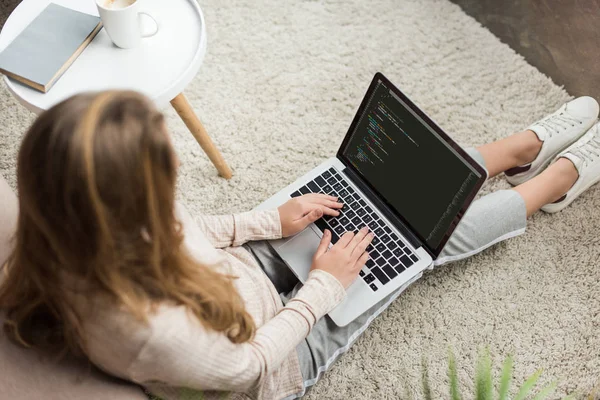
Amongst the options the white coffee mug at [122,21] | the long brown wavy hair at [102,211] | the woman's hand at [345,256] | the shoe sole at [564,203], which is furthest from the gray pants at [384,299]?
the white coffee mug at [122,21]

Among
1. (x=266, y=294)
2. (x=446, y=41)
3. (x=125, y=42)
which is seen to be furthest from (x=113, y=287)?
Answer: (x=446, y=41)

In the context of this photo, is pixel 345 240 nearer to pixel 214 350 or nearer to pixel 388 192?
pixel 388 192

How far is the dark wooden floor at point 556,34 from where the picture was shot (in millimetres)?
1675

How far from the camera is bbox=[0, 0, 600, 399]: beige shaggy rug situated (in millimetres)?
1368

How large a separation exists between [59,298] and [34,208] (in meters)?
0.14

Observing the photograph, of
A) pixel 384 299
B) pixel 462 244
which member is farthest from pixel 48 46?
pixel 462 244

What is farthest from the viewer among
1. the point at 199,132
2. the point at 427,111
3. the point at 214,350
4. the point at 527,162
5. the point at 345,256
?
the point at 427,111

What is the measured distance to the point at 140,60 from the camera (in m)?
1.23

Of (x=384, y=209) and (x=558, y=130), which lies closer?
(x=384, y=209)

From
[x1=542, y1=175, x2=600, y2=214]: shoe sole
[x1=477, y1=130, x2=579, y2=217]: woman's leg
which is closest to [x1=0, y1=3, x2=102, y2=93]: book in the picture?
[x1=477, y1=130, x2=579, y2=217]: woman's leg

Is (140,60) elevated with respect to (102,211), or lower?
lower

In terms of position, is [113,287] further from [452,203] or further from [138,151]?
[452,203]

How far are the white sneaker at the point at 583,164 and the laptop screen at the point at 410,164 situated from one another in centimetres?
60

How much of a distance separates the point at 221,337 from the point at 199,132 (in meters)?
0.77
